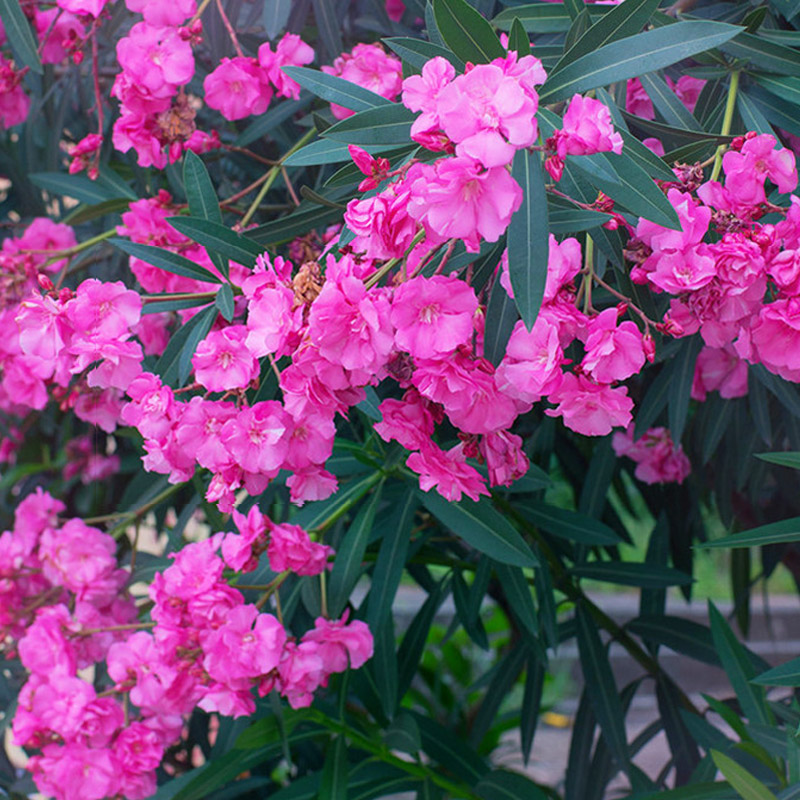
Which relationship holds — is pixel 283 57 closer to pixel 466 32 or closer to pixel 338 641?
pixel 466 32

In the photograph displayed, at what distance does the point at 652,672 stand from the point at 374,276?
114 centimetres

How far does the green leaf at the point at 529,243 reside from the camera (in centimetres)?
64

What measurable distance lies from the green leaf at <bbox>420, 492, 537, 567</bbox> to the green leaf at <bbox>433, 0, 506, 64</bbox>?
540mm

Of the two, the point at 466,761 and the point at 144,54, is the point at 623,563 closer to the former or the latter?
the point at 466,761

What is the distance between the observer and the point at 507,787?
4.49 feet

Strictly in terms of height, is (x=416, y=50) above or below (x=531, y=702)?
above

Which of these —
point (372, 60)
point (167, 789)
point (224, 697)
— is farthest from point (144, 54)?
point (167, 789)

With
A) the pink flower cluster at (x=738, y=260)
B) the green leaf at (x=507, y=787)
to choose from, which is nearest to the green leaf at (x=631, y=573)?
the green leaf at (x=507, y=787)

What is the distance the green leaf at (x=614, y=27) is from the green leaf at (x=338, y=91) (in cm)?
19

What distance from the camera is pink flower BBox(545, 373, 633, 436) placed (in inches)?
27.8

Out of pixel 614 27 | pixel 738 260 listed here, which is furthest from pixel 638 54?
pixel 738 260

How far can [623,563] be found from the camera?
4.99 feet

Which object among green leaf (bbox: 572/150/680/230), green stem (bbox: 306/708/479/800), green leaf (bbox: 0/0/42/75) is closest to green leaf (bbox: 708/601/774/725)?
green stem (bbox: 306/708/479/800)

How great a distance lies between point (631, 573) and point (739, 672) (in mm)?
259
